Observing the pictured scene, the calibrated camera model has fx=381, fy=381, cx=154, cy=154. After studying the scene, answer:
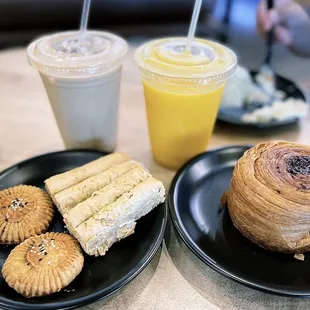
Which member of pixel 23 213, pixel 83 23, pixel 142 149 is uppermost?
pixel 83 23

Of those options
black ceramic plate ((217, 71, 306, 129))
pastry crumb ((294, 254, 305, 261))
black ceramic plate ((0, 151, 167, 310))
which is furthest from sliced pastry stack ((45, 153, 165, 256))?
black ceramic plate ((217, 71, 306, 129))

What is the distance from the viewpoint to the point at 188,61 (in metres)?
0.94

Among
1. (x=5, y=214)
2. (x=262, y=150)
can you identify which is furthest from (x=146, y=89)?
(x=5, y=214)

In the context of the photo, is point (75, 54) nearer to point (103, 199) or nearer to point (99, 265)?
point (103, 199)

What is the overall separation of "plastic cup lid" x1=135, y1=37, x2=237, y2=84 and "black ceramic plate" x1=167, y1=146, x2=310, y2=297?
0.22 m

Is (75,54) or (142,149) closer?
(75,54)

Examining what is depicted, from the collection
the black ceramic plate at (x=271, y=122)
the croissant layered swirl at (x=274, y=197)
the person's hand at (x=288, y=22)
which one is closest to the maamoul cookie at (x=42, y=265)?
the croissant layered swirl at (x=274, y=197)

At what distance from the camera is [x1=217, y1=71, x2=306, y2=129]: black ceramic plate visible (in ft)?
3.84

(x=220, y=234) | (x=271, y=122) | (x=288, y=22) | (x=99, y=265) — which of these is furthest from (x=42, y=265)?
(x=288, y=22)

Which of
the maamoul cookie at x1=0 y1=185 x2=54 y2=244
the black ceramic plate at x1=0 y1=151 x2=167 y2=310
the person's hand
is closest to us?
the black ceramic plate at x1=0 y1=151 x2=167 y2=310

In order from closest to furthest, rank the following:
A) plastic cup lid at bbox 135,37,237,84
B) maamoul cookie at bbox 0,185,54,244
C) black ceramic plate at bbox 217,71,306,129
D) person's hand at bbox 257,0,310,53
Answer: maamoul cookie at bbox 0,185,54,244 < plastic cup lid at bbox 135,37,237,84 < black ceramic plate at bbox 217,71,306,129 < person's hand at bbox 257,0,310,53

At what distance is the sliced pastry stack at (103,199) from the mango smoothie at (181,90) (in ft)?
0.58

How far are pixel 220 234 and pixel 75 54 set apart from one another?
22.2 inches

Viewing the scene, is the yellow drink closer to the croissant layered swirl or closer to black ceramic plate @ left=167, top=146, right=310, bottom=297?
black ceramic plate @ left=167, top=146, right=310, bottom=297
